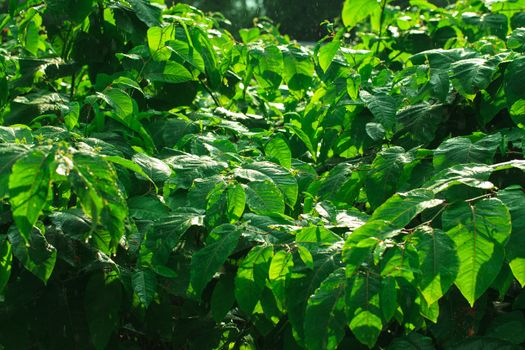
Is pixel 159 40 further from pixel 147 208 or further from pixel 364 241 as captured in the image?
pixel 364 241

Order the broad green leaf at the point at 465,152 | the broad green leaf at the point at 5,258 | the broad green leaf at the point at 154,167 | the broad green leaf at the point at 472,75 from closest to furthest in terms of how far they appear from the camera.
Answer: the broad green leaf at the point at 5,258 < the broad green leaf at the point at 465,152 < the broad green leaf at the point at 154,167 < the broad green leaf at the point at 472,75

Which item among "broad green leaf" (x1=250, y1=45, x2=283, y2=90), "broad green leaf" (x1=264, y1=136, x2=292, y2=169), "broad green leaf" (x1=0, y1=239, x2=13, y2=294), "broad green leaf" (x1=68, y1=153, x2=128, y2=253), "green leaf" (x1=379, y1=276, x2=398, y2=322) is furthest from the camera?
"broad green leaf" (x1=250, y1=45, x2=283, y2=90)

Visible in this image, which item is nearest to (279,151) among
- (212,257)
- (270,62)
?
(270,62)

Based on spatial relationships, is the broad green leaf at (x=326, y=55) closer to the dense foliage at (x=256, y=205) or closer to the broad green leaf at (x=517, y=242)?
the dense foliage at (x=256, y=205)

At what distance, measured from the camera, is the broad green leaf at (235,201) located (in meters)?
1.75

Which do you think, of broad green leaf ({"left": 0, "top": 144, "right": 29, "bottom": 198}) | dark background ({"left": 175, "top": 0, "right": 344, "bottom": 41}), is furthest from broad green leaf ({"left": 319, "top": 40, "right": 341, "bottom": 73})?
dark background ({"left": 175, "top": 0, "right": 344, "bottom": 41})

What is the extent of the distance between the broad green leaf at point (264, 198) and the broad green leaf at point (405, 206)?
0.32 meters

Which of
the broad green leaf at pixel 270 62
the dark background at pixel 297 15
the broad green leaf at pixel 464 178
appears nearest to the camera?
the broad green leaf at pixel 464 178

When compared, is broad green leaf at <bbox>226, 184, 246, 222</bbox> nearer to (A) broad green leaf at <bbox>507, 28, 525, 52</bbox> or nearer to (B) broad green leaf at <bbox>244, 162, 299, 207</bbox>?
(B) broad green leaf at <bbox>244, 162, 299, 207</bbox>

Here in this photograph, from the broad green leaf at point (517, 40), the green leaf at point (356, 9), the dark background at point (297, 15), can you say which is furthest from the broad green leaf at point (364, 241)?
the dark background at point (297, 15)

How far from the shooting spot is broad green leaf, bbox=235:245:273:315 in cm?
160

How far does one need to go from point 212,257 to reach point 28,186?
432mm

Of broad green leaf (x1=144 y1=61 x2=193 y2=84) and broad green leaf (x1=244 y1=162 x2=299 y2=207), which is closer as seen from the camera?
broad green leaf (x1=244 y1=162 x2=299 y2=207)

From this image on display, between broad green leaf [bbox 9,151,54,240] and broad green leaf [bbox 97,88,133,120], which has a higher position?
broad green leaf [bbox 9,151,54,240]
